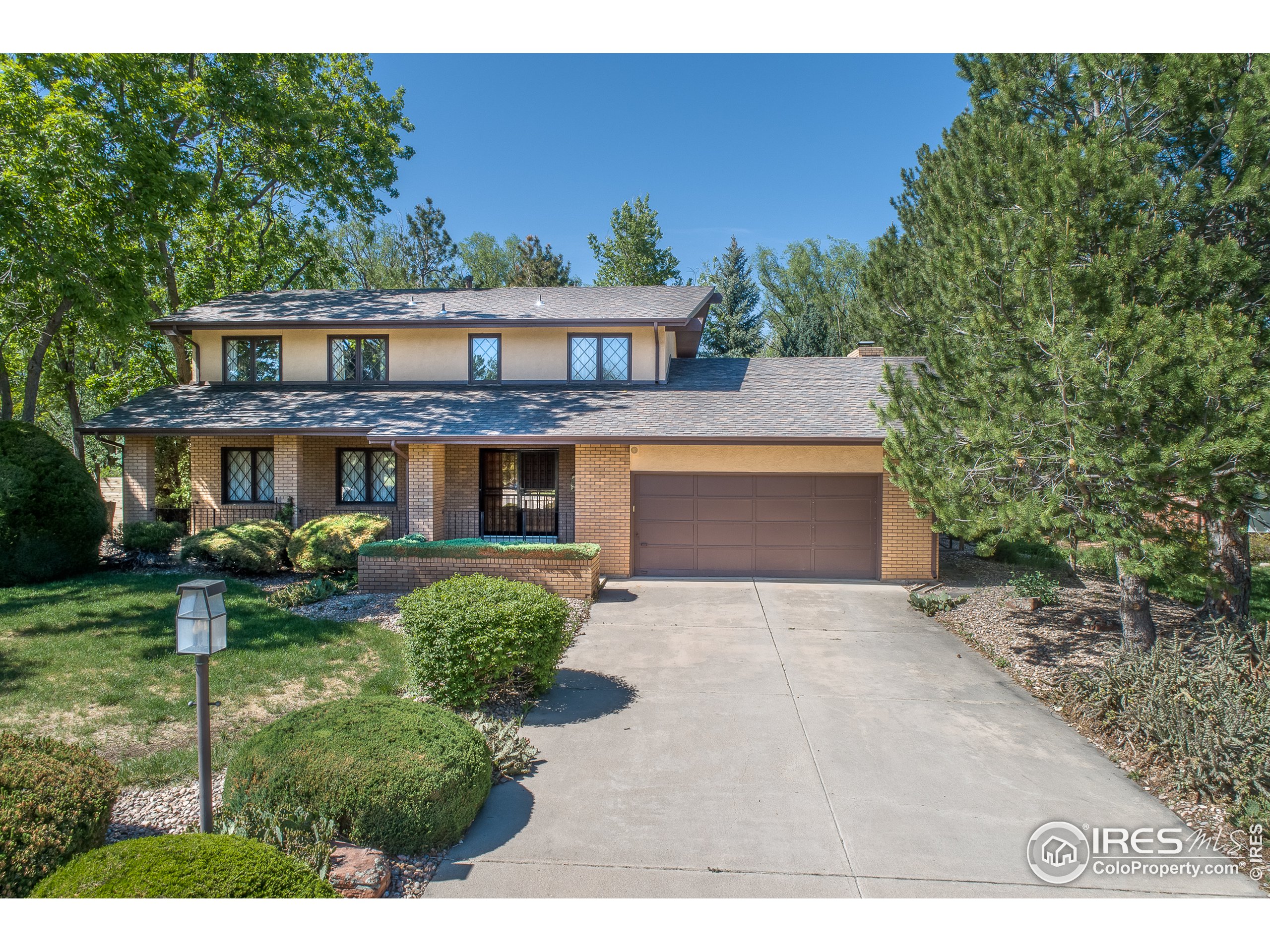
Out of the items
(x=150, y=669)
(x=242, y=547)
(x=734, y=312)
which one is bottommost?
(x=150, y=669)

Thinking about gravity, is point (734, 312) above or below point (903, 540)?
above

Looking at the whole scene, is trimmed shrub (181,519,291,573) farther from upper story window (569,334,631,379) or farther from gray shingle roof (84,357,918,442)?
upper story window (569,334,631,379)

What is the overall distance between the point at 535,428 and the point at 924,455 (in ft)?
22.2

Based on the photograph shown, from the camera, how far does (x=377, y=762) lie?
161 inches

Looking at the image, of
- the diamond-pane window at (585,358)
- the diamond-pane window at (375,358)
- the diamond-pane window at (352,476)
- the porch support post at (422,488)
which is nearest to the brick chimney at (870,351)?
the diamond-pane window at (585,358)

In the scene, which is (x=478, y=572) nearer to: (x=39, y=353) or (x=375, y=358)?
(x=375, y=358)

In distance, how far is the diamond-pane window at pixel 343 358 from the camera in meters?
15.6

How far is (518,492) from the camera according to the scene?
14.1 metres

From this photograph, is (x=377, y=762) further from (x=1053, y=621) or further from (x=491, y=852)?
(x=1053, y=621)

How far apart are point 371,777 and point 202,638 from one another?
1.29 metres

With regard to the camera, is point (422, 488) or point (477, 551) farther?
point (422, 488)

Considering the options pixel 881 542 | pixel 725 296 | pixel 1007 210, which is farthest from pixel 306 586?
pixel 725 296

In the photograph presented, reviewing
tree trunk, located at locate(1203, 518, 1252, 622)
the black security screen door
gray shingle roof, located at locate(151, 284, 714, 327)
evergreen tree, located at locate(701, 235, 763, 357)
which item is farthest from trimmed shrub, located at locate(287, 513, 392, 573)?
evergreen tree, located at locate(701, 235, 763, 357)

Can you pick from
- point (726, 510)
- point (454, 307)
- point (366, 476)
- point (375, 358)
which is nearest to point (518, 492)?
point (366, 476)
